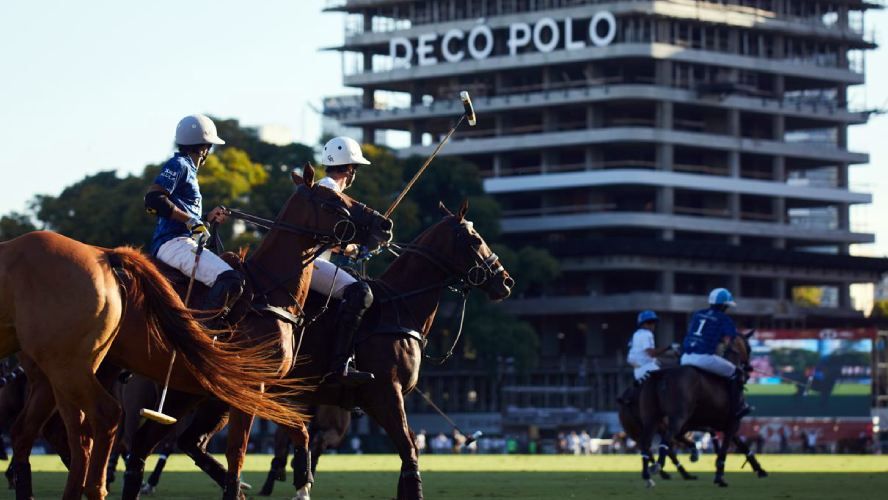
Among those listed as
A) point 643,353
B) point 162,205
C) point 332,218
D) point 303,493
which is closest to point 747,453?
point 643,353

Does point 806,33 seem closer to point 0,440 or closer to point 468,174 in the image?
point 468,174

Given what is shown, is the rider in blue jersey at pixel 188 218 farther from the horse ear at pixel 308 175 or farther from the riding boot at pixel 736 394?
the riding boot at pixel 736 394

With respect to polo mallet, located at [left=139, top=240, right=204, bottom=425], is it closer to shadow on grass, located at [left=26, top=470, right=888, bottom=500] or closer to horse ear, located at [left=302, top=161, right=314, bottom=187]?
horse ear, located at [left=302, top=161, right=314, bottom=187]

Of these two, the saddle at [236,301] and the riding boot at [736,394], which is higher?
the saddle at [236,301]

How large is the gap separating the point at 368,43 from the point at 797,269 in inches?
1159

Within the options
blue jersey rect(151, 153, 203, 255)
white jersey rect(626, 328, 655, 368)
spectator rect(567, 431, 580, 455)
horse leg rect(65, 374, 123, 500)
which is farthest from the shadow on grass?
spectator rect(567, 431, 580, 455)

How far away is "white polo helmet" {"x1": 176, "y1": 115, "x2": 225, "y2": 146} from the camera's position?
16.9m

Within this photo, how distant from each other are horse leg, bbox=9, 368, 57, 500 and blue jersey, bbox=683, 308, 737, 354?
41.7ft

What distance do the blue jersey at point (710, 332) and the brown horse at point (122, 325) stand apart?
39.0 feet

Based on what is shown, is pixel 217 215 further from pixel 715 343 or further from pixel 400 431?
pixel 715 343

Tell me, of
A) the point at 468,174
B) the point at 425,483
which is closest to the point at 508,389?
the point at 468,174

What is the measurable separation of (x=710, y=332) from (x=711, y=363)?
0.50 meters

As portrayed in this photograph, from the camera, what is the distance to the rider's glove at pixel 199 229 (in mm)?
16000

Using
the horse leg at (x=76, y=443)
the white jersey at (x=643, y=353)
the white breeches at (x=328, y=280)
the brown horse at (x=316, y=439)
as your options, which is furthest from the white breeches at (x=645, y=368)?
the horse leg at (x=76, y=443)
